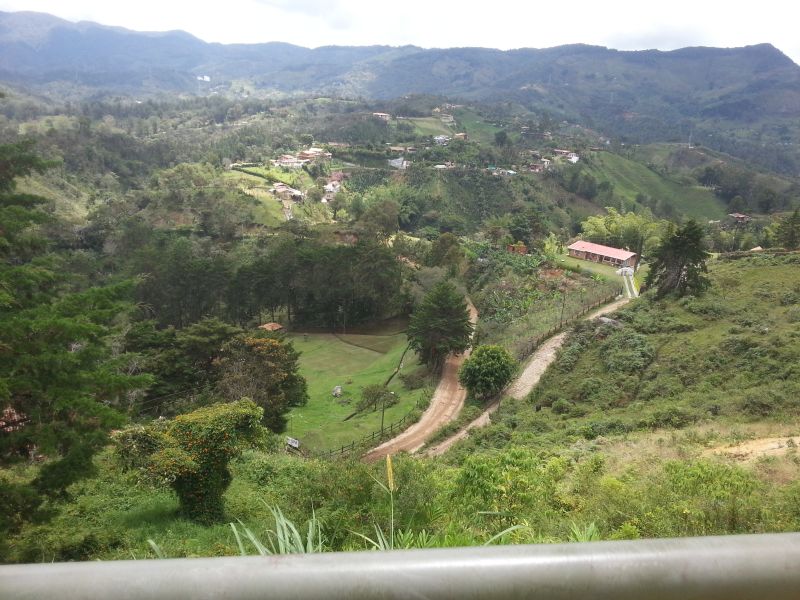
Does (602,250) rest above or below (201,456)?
above

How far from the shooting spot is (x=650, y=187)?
10181 cm

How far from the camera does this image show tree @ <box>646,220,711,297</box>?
25.4 meters

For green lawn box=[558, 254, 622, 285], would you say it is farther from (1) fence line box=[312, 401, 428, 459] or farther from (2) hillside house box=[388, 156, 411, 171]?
(2) hillside house box=[388, 156, 411, 171]

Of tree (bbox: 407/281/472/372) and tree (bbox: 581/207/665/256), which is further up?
tree (bbox: 581/207/665/256)

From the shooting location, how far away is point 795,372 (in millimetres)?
15859

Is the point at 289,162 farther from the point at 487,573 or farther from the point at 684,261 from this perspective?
the point at 487,573

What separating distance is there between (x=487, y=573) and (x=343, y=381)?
2999cm

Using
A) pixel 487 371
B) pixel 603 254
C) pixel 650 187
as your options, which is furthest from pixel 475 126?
pixel 487 371

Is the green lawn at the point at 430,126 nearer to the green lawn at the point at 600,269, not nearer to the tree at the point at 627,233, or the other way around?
the tree at the point at 627,233

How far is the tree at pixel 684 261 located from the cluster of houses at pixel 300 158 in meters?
73.9

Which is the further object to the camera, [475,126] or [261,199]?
[475,126]

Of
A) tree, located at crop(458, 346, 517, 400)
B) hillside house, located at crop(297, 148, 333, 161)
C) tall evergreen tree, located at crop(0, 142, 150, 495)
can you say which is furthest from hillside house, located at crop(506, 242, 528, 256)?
hillside house, located at crop(297, 148, 333, 161)

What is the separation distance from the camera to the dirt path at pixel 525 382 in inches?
822

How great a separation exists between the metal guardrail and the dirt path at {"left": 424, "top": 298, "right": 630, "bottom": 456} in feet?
61.5
